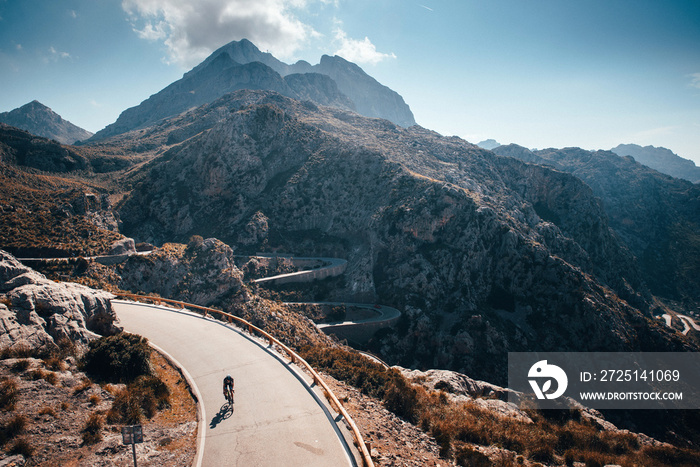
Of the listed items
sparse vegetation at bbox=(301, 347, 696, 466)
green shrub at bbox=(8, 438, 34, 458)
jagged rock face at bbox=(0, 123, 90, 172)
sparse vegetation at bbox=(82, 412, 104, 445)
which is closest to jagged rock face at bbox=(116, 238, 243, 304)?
sparse vegetation at bbox=(301, 347, 696, 466)

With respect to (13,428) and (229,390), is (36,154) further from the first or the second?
(229,390)

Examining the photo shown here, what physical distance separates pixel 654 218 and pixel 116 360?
17016cm

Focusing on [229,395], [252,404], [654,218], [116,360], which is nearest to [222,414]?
[229,395]

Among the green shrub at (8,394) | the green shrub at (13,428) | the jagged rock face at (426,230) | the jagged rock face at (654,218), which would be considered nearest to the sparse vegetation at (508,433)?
the green shrub at (13,428)

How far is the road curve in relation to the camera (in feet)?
28.2

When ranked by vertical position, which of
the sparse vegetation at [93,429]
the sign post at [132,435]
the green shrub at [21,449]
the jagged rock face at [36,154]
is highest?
the jagged rock face at [36,154]

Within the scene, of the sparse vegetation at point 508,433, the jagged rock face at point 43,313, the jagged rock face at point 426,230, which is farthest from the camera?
the jagged rock face at point 426,230

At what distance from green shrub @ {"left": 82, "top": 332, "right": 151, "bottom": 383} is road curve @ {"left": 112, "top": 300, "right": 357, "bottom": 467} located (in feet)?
7.30

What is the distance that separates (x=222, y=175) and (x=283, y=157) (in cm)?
1963

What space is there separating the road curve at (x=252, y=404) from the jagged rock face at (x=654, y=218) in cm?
12940

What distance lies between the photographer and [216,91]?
608ft

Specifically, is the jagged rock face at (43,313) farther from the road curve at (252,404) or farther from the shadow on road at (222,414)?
the shadow on road at (222,414)

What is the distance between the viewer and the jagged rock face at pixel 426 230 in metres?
48.6

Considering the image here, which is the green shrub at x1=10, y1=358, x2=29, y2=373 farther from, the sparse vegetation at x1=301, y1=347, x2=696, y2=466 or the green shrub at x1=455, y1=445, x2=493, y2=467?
the green shrub at x1=455, y1=445, x2=493, y2=467
